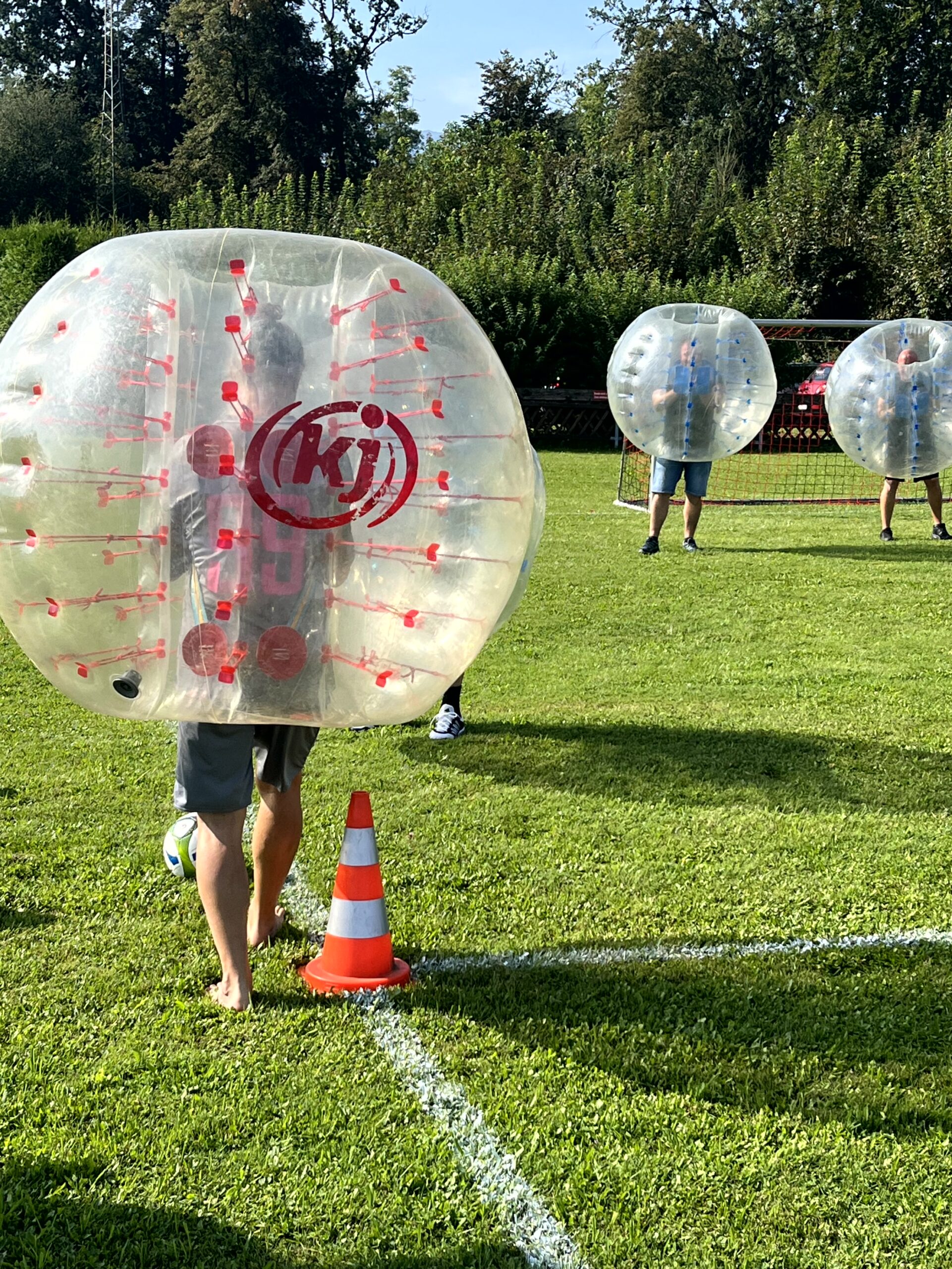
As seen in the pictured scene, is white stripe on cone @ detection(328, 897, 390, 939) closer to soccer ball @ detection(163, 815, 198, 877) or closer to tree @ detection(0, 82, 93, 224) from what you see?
soccer ball @ detection(163, 815, 198, 877)

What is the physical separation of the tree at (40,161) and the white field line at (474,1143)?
207ft

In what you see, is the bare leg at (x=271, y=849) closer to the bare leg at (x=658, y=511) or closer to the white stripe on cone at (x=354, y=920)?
the white stripe on cone at (x=354, y=920)

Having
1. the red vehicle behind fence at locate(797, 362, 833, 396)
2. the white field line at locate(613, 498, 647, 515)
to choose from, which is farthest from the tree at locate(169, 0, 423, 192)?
the white field line at locate(613, 498, 647, 515)

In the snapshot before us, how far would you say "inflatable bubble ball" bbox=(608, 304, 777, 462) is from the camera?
11961mm

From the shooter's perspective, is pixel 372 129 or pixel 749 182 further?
pixel 372 129

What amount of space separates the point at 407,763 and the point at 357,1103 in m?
2.83

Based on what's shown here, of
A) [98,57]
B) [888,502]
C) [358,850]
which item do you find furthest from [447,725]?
[98,57]

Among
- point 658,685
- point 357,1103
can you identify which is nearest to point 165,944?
point 357,1103

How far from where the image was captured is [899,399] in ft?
40.9

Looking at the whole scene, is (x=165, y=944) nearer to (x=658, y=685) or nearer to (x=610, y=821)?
(x=610, y=821)

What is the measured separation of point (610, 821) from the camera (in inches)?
205

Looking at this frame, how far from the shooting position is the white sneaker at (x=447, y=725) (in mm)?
6305

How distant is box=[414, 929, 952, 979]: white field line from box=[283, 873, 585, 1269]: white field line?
1.08 feet

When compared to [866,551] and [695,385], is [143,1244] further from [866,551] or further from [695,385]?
[866,551]
